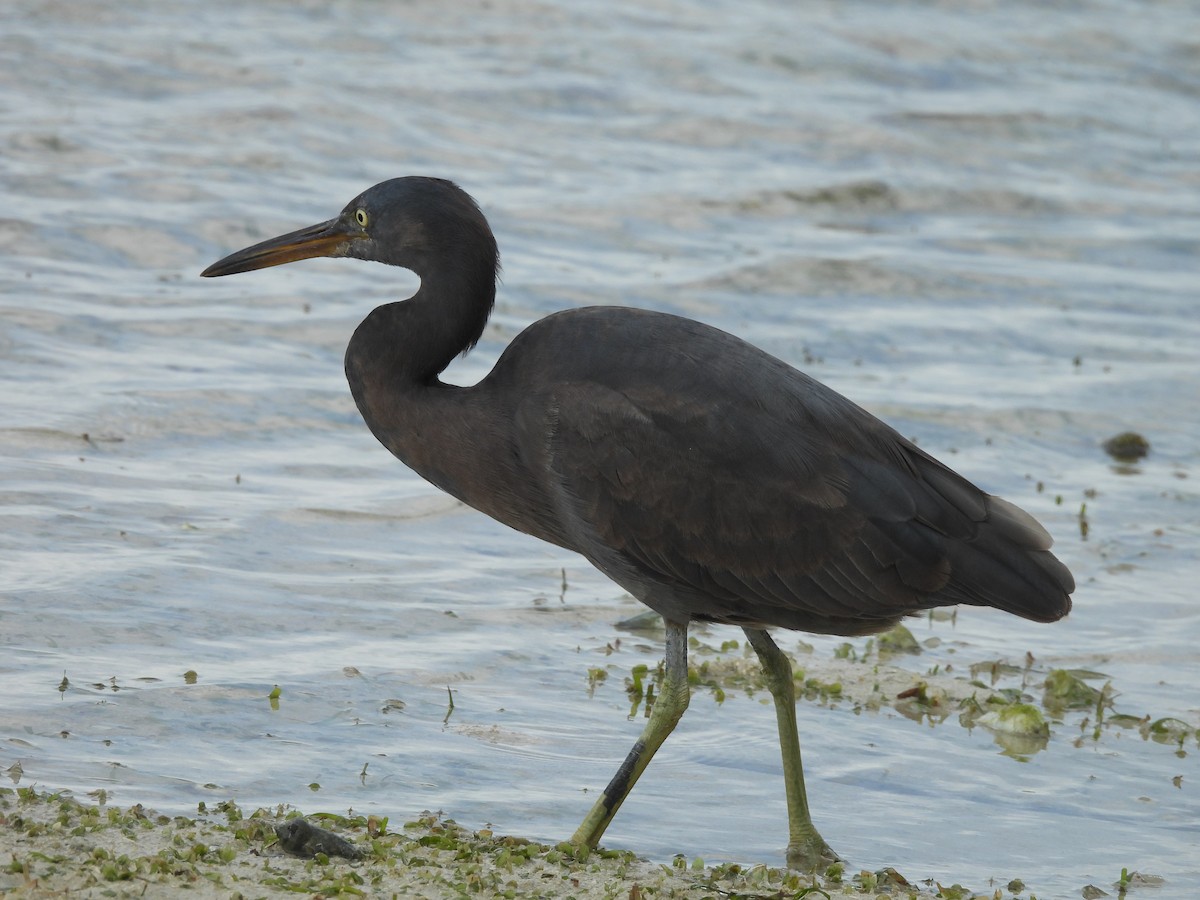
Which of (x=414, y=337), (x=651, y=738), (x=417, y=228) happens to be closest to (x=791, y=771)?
(x=651, y=738)

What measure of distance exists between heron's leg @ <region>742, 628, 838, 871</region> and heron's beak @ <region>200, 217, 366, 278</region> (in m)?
1.98

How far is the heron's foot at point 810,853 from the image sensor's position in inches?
203

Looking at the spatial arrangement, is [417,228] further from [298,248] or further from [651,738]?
[651,738]

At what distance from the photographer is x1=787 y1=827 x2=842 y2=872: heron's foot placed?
16.9 ft

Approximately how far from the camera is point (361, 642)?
6.50 metres

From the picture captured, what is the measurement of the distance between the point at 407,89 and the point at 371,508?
9806mm

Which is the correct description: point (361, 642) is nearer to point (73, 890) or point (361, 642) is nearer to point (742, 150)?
point (73, 890)

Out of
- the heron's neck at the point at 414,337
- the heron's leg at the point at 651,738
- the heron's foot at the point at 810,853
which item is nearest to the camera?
the heron's leg at the point at 651,738

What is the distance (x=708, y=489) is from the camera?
5.22 m

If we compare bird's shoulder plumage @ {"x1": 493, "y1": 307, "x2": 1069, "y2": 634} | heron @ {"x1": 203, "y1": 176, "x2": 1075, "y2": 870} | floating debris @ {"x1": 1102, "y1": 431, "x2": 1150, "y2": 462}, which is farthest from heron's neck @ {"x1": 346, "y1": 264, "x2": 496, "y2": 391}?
floating debris @ {"x1": 1102, "y1": 431, "x2": 1150, "y2": 462}

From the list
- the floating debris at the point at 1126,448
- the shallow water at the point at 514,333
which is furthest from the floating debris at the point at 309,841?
the floating debris at the point at 1126,448

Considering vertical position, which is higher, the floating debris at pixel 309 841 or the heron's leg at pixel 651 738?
the heron's leg at pixel 651 738

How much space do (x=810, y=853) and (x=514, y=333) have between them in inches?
245

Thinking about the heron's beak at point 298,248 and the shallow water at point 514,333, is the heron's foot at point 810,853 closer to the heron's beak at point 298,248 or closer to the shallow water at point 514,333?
the shallow water at point 514,333
